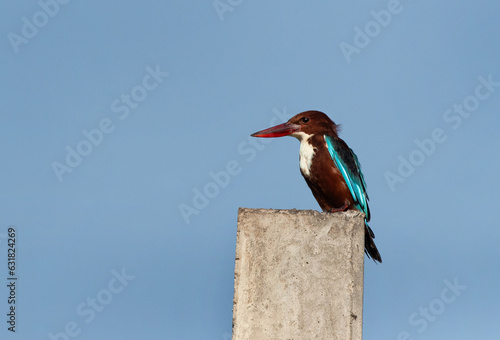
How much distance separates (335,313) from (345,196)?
2.56 m

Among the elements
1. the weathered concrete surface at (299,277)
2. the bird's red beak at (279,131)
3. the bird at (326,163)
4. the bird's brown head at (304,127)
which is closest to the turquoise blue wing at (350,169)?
the bird at (326,163)

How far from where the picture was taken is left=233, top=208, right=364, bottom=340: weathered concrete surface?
4.30 m

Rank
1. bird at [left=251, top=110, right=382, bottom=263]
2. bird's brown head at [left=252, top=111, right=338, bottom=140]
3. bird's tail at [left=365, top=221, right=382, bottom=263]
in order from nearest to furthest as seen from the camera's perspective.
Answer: bird's tail at [left=365, top=221, right=382, bottom=263] → bird at [left=251, top=110, right=382, bottom=263] → bird's brown head at [left=252, top=111, right=338, bottom=140]

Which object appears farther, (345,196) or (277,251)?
(345,196)

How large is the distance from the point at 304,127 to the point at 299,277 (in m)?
2.91

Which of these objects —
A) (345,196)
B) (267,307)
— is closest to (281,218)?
(267,307)

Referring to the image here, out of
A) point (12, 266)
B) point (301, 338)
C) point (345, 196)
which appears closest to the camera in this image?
point (301, 338)

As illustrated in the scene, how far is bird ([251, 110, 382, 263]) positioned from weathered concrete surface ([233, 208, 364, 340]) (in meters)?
2.13

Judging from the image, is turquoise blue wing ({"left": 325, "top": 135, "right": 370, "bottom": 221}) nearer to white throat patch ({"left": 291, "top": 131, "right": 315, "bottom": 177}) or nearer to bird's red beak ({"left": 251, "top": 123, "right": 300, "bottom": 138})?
white throat patch ({"left": 291, "top": 131, "right": 315, "bottom": 177})

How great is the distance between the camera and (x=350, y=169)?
6.80m

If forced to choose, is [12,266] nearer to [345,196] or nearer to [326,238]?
[345,196]

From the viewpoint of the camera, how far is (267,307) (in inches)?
172

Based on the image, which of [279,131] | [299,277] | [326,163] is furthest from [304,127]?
[299,277]

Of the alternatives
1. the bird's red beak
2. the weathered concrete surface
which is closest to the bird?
the bird's red beak
